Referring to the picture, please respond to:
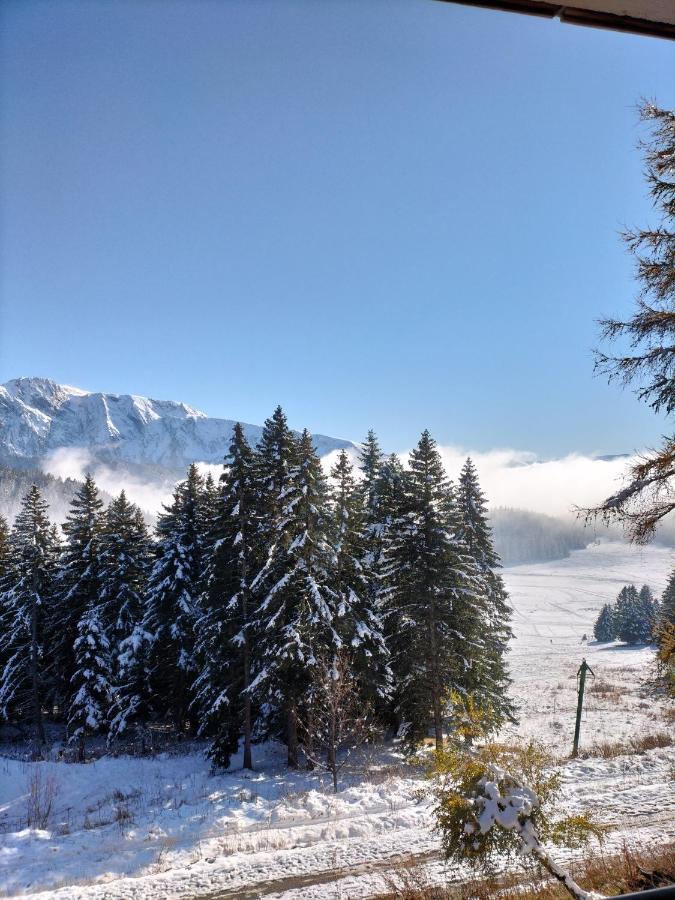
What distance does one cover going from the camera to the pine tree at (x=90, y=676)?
27.2 m

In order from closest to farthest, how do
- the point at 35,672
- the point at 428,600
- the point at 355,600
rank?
the point at 355,600 → the point at 428,600 → the point at 35,672

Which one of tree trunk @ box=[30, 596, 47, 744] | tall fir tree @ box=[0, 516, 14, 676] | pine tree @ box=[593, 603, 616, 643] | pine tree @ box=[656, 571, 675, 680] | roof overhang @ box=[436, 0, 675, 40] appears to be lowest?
pine tree @ box=[593, 603, 616, 643]

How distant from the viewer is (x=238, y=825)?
48.7 ft

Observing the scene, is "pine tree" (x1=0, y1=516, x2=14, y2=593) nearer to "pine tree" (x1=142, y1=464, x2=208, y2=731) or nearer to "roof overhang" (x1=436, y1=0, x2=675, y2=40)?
"pine tree" (x1=142, y1=464, x2=208, y2=731)

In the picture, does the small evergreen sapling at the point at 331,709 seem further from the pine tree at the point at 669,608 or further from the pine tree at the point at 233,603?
the pine tree at the point at 669,608

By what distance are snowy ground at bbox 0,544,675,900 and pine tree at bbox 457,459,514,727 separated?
4592 mm

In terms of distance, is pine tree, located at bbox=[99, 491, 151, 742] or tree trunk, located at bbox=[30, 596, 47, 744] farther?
tree trunk, located at bbox=[30, 596, 47, 744]

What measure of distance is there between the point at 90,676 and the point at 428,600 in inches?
787

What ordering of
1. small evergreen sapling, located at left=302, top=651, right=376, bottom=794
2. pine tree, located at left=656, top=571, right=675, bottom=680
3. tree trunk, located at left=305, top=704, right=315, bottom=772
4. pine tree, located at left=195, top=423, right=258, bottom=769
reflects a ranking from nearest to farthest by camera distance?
pine tree, located at left=656, top=571, right=675, bottom=680 → small evergreen sapling, located at left=302, top=651, right=376, bottom=794 → tree trunk, located at left=305, top=704, right=315, bottom=772 → pine tree, located at left=195, top=423, right=258, bottom=769

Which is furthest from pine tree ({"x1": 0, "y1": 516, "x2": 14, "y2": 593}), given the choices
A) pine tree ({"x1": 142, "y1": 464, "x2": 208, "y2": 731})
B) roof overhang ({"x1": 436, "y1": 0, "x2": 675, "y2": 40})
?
roof overhang ({"x1": 436, "y1": 0, "x2": 675, "y2": 40})

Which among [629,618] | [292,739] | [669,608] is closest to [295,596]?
[292,739]

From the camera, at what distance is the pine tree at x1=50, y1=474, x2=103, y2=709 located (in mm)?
29953

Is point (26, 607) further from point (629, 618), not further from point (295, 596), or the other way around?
point (629, 618)

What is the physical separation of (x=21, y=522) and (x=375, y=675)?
24.1m
